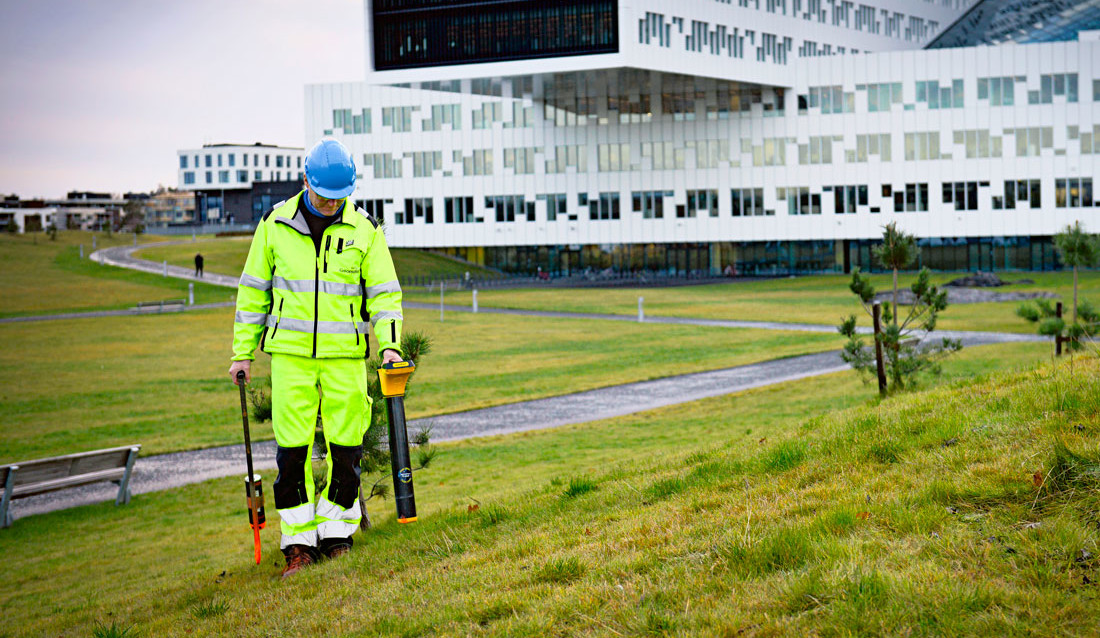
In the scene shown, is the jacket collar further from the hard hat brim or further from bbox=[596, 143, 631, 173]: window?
bbox=[596, 143, 631, 173]: window

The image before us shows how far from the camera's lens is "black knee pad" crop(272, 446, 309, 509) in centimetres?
729

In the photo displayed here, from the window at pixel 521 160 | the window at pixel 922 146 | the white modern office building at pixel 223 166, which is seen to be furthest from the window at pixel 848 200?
the white modern office building at pixel 223 166

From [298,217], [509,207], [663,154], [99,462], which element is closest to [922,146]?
[663,154]

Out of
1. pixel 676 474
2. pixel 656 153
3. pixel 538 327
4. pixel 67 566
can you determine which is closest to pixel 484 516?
pixel 676 474

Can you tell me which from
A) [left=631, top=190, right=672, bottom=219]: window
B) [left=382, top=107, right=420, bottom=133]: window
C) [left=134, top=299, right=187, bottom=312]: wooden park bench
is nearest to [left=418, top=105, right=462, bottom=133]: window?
[left=382, top=107, right=420, bottom=133]: window

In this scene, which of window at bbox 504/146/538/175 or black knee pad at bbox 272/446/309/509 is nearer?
black knee pad at bbox 272/446/309/509

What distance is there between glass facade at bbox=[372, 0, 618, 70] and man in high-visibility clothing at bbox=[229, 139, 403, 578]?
6018cm

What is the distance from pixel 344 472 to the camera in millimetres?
7410

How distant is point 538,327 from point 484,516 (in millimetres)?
35749

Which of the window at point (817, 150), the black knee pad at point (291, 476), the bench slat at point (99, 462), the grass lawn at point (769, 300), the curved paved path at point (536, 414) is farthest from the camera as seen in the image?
the window at point (817, 150)

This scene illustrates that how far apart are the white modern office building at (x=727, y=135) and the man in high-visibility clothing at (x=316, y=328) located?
6088 cm

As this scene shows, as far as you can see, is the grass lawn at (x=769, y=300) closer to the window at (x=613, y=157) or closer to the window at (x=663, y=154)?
the window at (x=663, y=154)

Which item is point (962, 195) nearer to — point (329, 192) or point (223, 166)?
point (329, 192)

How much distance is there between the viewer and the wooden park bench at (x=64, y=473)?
41.2 ft
